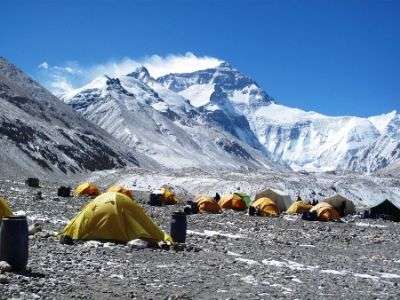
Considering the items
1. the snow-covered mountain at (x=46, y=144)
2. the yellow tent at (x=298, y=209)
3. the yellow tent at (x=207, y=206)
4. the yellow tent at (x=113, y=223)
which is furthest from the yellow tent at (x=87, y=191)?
the snow-covered mountain at (x=46, y=144)

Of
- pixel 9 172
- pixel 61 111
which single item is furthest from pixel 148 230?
pixel 61 111

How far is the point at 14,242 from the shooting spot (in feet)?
48.1

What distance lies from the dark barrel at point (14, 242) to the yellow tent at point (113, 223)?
6.49 m

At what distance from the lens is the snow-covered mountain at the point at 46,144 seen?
351 ft

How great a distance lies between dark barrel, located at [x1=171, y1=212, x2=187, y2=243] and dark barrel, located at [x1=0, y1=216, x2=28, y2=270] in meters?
8.73

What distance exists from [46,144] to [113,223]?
A: 10795cm

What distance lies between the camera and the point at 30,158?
109 meters

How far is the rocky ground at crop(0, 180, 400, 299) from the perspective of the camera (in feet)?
46.8

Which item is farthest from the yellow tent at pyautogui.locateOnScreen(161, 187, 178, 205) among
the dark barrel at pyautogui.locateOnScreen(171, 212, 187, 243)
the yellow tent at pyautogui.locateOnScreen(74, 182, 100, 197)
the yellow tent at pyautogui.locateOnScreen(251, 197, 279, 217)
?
the dark barrel at pyautogui.locateOnScreen(171, 212, 187, 243)

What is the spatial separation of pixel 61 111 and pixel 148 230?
181235 millimetres

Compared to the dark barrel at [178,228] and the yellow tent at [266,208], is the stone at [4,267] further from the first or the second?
the yellow tent at [266,208]

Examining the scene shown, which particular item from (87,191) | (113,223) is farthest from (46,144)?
(113,223)

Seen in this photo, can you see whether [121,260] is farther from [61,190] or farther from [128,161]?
[128,161]

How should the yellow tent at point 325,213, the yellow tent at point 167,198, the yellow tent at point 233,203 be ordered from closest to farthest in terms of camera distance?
1. the yellow tent at point 325,213
2. the yellow tent at point 233,203
3. the yellow tent at point 167,198
